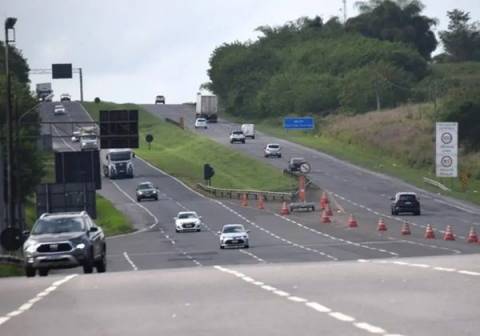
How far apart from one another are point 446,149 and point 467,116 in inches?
1076

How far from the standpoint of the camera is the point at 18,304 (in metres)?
19.9

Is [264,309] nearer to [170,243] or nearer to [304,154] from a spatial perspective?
[170,243]

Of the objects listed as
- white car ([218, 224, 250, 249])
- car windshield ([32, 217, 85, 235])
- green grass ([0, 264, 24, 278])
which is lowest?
white car ([218, 224, 250, 249])

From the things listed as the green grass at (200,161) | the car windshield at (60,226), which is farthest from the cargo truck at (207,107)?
the car windshield at (60,226)

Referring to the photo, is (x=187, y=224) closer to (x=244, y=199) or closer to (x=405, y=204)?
(x=405, y=204)

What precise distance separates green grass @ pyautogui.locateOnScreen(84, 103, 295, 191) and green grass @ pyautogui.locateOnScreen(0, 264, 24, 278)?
6435 cm

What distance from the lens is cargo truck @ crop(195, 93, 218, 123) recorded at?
6959 inches

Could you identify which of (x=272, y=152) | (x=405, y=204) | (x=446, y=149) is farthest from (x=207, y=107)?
(x=405, y=204)

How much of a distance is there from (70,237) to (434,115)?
102 metres

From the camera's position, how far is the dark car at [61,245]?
32.8 meters

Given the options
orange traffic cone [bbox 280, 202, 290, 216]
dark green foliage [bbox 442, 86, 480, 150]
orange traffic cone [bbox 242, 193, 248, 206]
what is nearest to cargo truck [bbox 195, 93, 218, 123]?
dark green foliage [bbox 442, 86, 480, 150]

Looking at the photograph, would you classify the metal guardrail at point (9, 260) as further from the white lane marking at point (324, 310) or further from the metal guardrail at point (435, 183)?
the metal guardrail at point (435, 183)

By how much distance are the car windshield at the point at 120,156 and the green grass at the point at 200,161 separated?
201 inches

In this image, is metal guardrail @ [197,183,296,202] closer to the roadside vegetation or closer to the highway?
the roadside vegetation
